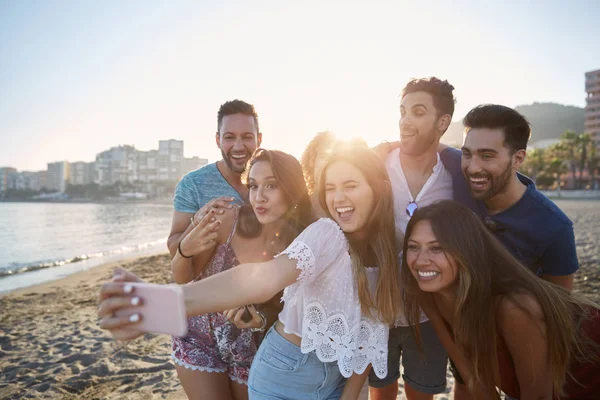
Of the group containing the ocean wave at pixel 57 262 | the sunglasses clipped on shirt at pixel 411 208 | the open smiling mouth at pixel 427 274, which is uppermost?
the sunglasses clipped on shirt at pixel 411 208

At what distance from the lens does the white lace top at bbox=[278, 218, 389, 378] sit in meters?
2.21

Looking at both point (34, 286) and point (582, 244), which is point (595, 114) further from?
point (34, 286)

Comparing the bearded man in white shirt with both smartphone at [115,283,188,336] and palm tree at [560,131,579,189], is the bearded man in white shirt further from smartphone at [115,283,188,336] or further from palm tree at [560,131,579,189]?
palm tree at [560,131,579,189]

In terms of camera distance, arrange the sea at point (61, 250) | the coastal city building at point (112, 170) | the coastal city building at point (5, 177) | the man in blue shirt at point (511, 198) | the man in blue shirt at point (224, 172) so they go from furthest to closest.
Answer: the coastal city building at point (5, 177)
the coastal city building at point (112, 170)
the sea at point (61, 250)
the man in blue shirt at point (224, 172)
the man in blue shirt at point (511, 198)

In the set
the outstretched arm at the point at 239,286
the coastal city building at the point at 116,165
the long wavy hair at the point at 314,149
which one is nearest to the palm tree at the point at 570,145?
the long wavy hair at the point at 314,149

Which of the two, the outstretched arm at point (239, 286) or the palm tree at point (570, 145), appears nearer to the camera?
the outstretched arm at point (239, 286)

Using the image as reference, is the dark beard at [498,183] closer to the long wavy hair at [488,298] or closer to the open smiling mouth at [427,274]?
the long wavy hair at [488,298]

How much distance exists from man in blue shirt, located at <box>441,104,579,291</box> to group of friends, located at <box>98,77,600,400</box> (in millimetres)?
12

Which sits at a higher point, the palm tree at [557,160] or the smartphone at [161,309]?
the palm tree at [557,160]

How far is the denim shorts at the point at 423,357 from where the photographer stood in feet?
10.9

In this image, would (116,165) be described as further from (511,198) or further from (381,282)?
(381,282)

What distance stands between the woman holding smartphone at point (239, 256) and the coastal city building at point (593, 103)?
12376cm

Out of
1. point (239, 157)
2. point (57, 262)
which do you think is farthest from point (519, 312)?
point (57, 262)

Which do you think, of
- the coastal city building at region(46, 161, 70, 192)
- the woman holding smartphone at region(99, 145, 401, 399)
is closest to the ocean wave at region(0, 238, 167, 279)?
the woman holding smartphone at region(99, 145, 401, 399)
